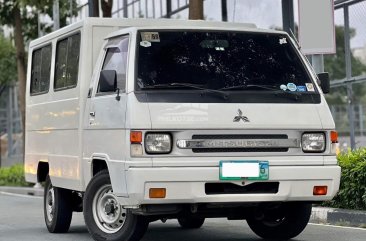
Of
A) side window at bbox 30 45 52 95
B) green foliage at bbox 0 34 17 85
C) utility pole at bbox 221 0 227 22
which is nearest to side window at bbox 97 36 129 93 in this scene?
side window at bbox 30 45 52 95

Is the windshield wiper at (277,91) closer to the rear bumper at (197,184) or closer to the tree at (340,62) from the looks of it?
the rear bumper at (197,184)

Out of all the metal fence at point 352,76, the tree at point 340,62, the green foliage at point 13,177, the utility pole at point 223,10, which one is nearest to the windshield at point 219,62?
the metal fence at point 352,76

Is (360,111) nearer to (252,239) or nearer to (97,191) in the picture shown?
(252,239)

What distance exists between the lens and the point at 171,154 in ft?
23.2

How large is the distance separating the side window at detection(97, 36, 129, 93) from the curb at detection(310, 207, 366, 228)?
3.88 metres

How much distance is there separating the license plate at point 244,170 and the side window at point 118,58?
1.22 m

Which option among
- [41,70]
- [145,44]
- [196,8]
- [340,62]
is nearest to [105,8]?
[196,8]

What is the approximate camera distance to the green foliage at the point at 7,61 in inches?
1130

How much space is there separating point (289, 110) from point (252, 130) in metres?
0.43

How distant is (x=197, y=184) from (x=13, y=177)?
15936 millimetres

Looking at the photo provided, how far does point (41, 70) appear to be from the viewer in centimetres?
1013

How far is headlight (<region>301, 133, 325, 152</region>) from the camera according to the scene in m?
7.42

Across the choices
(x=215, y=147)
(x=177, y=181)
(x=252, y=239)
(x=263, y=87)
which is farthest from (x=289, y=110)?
(x=252, y=239)

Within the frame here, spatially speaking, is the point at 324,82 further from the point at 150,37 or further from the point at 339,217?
the point at 339,217
